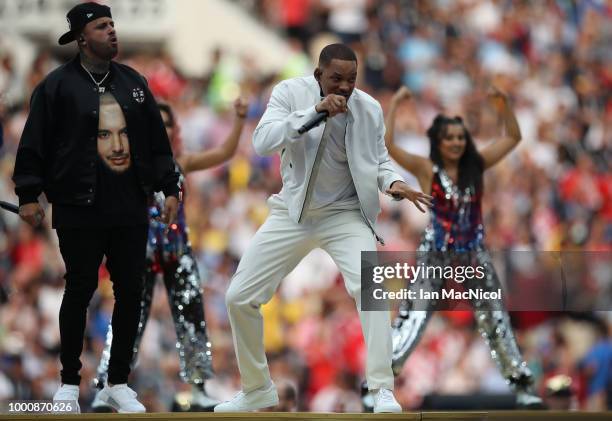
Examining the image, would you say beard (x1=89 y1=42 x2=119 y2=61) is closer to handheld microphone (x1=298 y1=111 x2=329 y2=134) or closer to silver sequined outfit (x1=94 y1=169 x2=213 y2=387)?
handheld microphone (x1=298 y1=111 x2=329 y2=134)

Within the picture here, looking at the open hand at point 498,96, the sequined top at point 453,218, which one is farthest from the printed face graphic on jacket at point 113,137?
the open hand at point 498,96

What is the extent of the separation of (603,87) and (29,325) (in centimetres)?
769

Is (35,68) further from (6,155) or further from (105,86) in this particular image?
(105,86)

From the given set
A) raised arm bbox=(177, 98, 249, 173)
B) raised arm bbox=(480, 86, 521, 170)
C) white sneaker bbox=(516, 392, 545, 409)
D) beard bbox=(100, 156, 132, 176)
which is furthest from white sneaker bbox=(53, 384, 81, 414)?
raised arm bbox=(480, 86, 521, 170)

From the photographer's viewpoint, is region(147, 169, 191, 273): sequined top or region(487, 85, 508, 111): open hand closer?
region(147, 169, 191, 273): sequined top

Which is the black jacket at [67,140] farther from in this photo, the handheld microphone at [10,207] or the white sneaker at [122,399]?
the white sneaker at [122,399]

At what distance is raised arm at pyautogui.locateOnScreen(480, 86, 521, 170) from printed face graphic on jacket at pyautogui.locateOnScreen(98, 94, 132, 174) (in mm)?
2501

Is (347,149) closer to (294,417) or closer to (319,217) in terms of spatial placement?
(319,217)

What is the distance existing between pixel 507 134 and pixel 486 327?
1.16 meters

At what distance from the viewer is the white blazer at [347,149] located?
7336 millimetres

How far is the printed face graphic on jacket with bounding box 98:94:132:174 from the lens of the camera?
7.38 m

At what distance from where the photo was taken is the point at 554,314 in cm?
1255

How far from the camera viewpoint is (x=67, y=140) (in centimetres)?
731

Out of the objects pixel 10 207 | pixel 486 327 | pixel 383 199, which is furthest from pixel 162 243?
pixel 383 199
